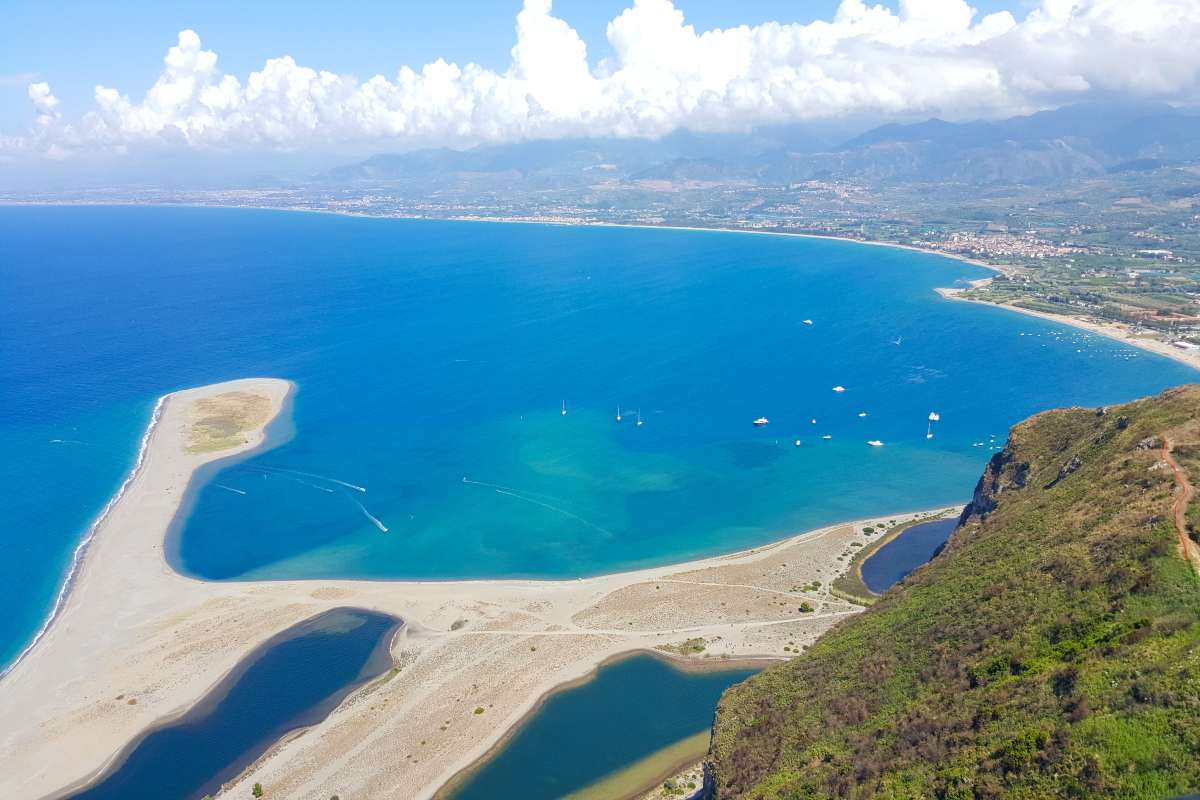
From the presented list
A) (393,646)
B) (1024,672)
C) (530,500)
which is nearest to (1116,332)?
(530,500)

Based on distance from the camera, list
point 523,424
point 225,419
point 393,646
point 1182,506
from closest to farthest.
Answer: point 1182,506
point 393,646
point 523,424
point 225,419

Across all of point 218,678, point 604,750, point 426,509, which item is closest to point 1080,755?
point 604,750

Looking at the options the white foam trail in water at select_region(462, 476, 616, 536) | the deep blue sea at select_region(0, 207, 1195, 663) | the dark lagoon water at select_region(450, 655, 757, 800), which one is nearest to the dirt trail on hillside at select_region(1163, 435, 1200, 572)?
the dark lagoon water at select_region(450, 655, 757, 800)

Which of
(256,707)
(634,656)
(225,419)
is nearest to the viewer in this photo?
(256,707)

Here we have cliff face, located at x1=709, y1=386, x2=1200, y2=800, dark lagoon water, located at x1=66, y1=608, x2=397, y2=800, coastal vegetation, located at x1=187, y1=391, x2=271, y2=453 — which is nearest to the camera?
cliff face, located at x1=709, y1=386, x2=1200, y2=800

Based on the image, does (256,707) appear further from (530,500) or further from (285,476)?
(285,476)

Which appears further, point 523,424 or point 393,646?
point 523,424

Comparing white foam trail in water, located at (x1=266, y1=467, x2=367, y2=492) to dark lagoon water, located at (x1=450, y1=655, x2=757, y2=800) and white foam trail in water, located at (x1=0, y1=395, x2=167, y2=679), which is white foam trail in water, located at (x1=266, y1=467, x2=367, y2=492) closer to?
white foam trail in water, located at (x1=0, y1=395, x2=167, y2=679)
